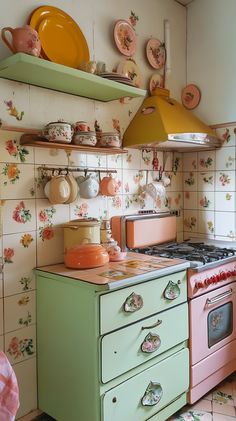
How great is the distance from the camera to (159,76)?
2387 mm

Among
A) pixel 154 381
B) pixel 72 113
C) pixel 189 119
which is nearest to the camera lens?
pixel 154 381

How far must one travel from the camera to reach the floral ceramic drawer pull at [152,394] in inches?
63.1

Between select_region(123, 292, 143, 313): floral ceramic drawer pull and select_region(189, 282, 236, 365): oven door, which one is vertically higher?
select_region(123, 292, 143, 313): floral ceramic drawer pull

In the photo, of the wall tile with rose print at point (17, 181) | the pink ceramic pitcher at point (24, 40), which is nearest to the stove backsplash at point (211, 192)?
the wall tile with rose print at point (17, 181)

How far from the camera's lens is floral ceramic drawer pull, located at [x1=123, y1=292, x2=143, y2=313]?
1501 millimetres

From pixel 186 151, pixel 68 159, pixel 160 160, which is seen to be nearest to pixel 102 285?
pixel 68 159

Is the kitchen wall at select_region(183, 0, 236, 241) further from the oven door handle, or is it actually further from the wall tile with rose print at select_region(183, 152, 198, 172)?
the oven door handle

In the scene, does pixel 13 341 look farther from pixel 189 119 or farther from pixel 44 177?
pixel 189 119

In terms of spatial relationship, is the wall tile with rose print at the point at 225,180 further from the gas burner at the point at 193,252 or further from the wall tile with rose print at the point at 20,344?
the wall tile with rose print at the point at 20,344

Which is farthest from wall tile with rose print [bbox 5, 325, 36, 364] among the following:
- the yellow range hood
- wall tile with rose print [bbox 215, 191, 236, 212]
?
wall tile with rose print [bbox 215, 191, 236, 212]

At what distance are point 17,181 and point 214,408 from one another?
1.57 metres

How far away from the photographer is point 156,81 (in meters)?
2.36

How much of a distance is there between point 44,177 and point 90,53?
78cm

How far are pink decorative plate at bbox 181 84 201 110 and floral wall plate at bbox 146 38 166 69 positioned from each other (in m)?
0.29
